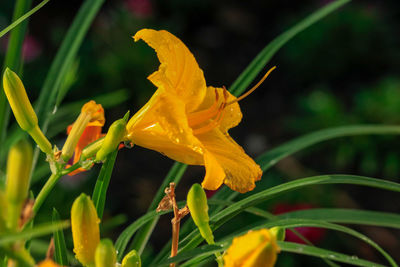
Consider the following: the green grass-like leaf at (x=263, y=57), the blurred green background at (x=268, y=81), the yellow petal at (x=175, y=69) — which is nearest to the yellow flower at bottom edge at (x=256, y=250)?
the yellow petal at (x=175, y=69)

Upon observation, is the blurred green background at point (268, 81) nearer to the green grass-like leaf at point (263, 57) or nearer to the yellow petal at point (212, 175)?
the green grass-like leaf at point (263, 57)

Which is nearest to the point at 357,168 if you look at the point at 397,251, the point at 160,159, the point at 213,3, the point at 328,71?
the point at 397,251

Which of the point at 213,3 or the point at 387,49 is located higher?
the point at 213,3

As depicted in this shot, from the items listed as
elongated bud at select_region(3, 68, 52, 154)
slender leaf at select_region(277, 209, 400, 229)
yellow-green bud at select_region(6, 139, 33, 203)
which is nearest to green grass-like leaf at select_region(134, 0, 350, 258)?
slender leaf at select_region(277, 209, 400, 229)

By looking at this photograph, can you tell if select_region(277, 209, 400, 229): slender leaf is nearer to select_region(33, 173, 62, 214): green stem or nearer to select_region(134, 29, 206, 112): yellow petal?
select_region(134, 29, 206, 112): yellow petal

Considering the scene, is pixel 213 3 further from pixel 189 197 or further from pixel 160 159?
pixel 189 197

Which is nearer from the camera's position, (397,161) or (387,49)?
(397,161)
